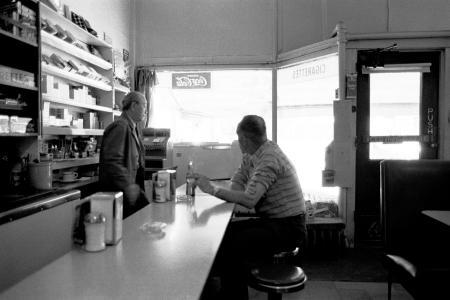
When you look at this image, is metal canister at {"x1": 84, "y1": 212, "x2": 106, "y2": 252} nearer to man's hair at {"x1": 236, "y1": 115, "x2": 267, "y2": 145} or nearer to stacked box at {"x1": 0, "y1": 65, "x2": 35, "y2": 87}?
man's hair at {"x1": 236, "y1": 115, "x2": 267, "y2": 145}

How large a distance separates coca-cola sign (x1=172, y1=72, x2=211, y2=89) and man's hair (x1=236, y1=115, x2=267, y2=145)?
296 cm

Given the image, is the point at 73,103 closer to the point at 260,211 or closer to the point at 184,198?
the point at 184,198

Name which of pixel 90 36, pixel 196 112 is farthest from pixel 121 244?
pixel 196 112

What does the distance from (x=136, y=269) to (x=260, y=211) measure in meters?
1.22

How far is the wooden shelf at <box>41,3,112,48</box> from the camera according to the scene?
2.91 m

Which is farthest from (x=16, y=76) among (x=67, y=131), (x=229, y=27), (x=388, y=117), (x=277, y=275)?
(x=388, y=117)

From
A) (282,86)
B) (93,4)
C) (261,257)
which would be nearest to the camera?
(261,257)

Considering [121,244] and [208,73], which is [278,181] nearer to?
[121,244]

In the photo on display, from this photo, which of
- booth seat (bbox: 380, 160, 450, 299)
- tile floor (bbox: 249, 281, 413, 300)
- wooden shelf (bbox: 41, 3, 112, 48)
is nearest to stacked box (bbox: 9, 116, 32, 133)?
wooden shelf (bbox: 41, 3, 112, 48)

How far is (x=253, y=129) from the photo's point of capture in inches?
92.0

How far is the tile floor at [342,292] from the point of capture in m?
2.83

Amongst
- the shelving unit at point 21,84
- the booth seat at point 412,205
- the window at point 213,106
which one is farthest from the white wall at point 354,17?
the shelving unit at point 21,84

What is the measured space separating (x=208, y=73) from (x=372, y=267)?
10.8 feet

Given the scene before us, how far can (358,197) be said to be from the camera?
13.5 ft
